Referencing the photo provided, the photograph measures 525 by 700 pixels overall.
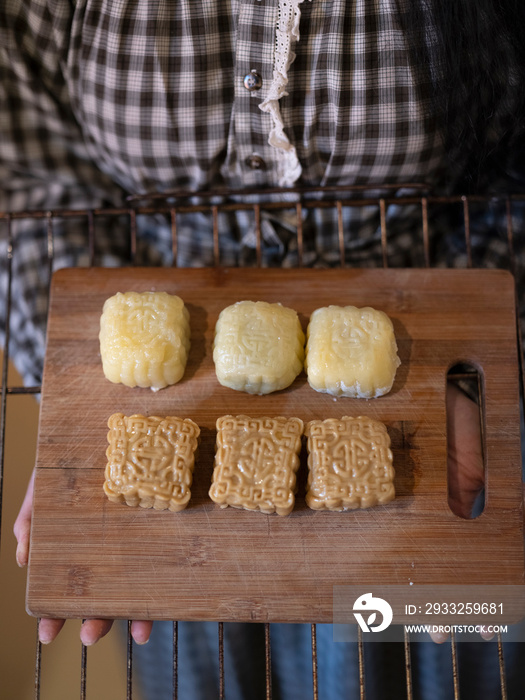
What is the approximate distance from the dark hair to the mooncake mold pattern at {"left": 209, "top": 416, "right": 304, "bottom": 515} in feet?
2.53

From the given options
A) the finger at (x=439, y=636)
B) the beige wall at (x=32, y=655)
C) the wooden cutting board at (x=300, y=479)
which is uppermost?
the wooden cutting board at (x=300, y=479)

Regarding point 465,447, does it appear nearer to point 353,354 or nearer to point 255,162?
point 353,354

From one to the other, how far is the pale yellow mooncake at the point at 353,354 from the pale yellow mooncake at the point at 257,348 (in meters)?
0.05

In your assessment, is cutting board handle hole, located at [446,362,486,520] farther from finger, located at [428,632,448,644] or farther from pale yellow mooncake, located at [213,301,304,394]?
pale yellow mooncake, located at [213,301,304,394]

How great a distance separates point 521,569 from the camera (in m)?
1.35

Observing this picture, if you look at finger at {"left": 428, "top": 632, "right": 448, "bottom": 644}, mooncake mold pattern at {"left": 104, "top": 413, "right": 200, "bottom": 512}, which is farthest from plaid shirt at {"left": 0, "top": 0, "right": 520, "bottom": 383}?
finger at {"left": 428, "top": 632, "right": 448, "bottom": 644}

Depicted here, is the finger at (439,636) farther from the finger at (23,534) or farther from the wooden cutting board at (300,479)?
the finger at (23,534)

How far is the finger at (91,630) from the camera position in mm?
1337

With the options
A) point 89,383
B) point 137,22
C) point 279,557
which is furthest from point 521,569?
point 137,22

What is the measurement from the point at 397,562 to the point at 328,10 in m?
1.20

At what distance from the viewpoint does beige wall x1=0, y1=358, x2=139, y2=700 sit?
2.20 metres

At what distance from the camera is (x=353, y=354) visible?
138 centimetres

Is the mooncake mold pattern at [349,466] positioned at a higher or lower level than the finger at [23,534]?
higher

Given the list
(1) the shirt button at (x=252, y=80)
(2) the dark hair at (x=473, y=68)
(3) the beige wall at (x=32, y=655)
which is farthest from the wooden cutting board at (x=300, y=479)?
(3) the beige wall at (x=32, y=655)
